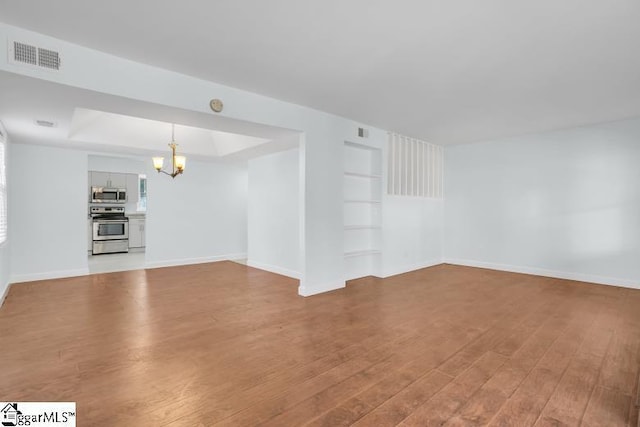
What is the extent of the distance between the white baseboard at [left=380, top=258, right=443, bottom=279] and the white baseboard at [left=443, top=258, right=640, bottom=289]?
48cm

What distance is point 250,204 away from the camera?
6.88 m

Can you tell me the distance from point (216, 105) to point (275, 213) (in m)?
2.93

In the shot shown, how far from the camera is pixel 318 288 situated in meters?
4.57

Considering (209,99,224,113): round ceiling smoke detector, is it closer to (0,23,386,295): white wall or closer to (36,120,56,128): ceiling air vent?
(0,23,386,295): white wall

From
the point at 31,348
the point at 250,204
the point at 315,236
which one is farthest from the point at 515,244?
the point at 31,348

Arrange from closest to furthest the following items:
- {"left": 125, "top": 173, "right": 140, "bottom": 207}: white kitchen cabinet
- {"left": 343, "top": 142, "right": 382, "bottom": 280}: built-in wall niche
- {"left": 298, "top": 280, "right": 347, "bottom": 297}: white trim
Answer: {"left": 298, "top": 280, "right": 347, "bottom": 297}: white trim
{"left": 343, "top": 142, "right": 382, "bottom": 280}: built-in wall niche
{"left": 125, "top": 173, "right": 140, "bottom": 207}: white kitchen cabinet

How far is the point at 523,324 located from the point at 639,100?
3453 millimetres

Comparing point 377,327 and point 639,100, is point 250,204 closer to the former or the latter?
point 377,327

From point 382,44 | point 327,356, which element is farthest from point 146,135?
point 327,356

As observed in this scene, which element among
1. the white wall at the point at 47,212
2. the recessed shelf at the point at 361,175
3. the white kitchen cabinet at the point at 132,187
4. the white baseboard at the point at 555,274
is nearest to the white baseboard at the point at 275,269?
the recessed shelf at the point at 361,175

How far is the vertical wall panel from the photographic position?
5.93 meters

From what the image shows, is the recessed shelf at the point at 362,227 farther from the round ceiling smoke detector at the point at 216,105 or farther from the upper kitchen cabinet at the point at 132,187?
the upper kitchen cabinet at the point at 132,187

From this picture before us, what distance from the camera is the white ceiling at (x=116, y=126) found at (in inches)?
116

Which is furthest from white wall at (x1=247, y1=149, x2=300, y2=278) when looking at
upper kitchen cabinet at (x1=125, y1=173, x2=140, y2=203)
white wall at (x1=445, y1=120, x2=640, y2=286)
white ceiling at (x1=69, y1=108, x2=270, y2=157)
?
upper kitchen cabinet at (x1=125, y1=173, x2=140, y2=203)
